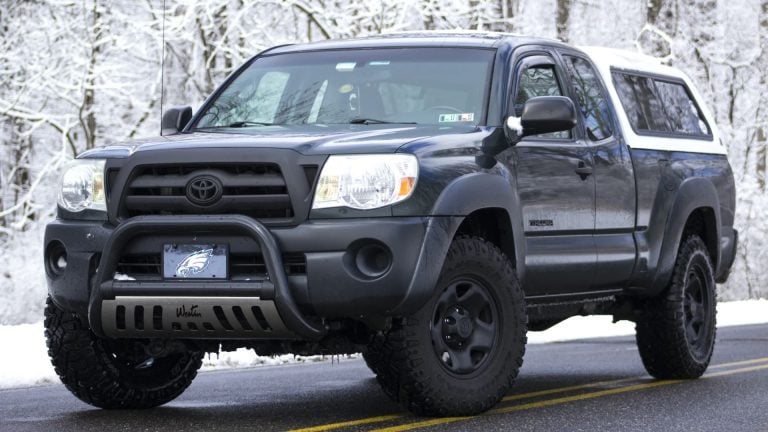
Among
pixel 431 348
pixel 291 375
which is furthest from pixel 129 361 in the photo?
pixel 291 375

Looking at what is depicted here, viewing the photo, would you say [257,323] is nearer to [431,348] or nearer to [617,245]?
[431,348]

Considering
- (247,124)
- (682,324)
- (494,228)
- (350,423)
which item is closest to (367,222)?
(350,423)

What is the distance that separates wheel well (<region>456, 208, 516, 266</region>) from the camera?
7512 millimetres

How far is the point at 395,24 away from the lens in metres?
24.4

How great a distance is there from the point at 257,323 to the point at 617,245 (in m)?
2.98

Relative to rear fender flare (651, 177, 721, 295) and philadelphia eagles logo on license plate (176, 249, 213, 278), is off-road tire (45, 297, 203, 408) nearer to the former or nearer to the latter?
philadelphia eagles logo on license plate (176, 249, 213, 278)

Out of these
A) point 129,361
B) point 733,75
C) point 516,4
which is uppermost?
point 129,361

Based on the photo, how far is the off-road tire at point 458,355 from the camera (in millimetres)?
6844

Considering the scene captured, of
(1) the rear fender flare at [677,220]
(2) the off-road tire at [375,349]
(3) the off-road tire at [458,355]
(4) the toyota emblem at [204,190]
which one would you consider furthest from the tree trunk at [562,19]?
(4) the toyota emblem at [204,190]

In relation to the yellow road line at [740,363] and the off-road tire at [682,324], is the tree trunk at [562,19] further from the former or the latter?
the off-road tire at [682,324]

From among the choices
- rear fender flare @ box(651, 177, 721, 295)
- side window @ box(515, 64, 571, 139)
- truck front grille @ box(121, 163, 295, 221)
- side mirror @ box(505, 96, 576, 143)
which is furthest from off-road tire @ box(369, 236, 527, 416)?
rear fender flare @ box(651, 177, 721, 295)

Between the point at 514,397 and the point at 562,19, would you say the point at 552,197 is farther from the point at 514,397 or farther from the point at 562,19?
the point at 562,19

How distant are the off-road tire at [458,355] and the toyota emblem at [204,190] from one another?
1.02 m

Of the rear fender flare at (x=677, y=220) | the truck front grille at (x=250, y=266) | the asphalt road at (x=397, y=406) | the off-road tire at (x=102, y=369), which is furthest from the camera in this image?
the rear fender flare at (x=677, y=220)
